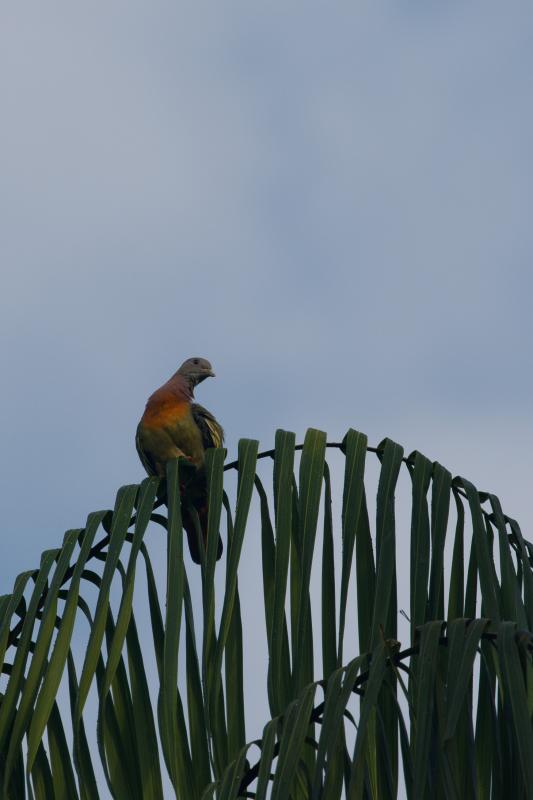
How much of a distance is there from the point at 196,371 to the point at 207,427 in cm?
46

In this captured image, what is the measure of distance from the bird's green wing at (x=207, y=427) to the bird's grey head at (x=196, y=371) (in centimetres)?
29

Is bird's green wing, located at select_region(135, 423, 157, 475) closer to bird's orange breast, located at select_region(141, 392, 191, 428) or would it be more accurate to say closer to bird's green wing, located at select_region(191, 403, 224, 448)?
bird's orange breast, located at select_region(141, 392, 191, 428)

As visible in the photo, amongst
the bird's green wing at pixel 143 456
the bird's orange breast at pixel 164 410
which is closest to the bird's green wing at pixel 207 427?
the bird's orange breast at pixel 164 410

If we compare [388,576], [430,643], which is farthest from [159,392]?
[430,643]

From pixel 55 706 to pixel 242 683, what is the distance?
0.49 m

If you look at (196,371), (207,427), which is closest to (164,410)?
(207,427)

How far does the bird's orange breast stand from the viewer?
5797mm

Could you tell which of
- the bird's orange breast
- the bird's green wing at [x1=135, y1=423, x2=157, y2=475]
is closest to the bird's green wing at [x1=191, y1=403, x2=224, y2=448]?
the bird's orange breast

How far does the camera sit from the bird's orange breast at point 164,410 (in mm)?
5797

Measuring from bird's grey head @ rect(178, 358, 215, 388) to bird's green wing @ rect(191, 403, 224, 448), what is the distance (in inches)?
11.3

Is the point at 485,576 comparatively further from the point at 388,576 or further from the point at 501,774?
the point at 501,774

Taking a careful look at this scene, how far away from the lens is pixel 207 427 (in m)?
5.94

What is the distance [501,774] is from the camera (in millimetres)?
2549

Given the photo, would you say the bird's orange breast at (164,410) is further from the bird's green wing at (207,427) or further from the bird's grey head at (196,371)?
the bird's grey head at (196,371)
